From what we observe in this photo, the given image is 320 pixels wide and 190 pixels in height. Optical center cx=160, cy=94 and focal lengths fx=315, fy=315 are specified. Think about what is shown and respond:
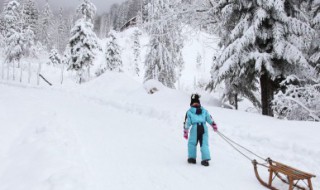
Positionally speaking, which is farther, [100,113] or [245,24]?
[100,113]

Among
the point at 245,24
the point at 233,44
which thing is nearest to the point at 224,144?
the point at 233,44

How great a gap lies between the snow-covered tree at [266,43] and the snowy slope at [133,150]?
66.7 inches

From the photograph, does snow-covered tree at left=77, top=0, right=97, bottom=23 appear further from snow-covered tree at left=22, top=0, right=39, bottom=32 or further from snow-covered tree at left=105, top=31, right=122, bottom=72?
snow-covered tree at left=22, top=0, right=39, bottom=32

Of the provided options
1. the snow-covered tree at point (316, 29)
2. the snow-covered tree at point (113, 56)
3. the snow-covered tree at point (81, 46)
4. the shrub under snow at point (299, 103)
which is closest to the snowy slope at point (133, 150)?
the shrub under snow at point (299, 103)

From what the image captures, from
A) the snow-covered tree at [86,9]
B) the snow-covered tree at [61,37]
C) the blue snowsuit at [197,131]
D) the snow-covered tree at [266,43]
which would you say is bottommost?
the blue snowsuit at [197,131]

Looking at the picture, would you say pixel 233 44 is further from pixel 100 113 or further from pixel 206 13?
pixel 100 113

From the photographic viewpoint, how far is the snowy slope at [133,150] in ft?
18.2

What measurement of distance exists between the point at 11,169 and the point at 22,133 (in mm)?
3462

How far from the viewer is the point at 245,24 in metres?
11.4

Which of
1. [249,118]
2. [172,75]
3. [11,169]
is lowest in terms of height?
[11,169]

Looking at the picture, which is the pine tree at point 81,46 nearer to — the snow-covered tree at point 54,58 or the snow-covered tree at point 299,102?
the snow-covered tree at point 54,58

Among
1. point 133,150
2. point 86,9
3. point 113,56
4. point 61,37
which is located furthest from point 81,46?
point 61,37

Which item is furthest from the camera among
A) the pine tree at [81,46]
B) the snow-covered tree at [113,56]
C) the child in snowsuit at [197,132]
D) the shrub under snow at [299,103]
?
the snow-covered tree at [113,56]

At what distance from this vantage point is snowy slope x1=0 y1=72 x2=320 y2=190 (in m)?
5.54
